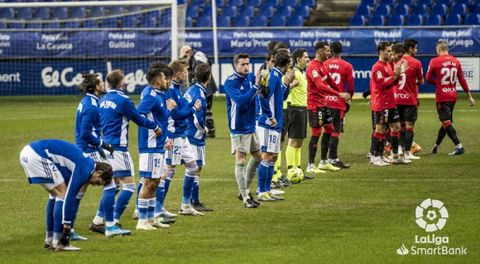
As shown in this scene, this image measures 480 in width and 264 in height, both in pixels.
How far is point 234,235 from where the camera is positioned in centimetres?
1243

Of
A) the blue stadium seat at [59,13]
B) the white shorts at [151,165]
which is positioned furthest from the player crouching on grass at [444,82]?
the blue stadium seat at [59,13]

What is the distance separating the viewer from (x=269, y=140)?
15453 mm

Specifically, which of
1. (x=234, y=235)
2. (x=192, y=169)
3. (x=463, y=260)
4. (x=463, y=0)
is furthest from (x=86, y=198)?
(x=463, y=0)

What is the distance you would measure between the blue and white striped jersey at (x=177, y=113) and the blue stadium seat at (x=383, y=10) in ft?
77.4

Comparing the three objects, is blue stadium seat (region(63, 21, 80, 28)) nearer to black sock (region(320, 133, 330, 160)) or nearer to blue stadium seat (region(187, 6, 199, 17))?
blue stadium seat (region(187, 6, 199, 17))

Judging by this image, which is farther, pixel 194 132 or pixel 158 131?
pixel 194 132

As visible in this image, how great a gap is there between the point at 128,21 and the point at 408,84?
677 inches

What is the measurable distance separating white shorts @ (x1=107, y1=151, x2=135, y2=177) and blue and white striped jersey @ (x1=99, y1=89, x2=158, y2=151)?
0.07 m

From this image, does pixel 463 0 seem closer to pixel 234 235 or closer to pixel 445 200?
pixel 445 200

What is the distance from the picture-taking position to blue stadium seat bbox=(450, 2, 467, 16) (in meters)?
36.0

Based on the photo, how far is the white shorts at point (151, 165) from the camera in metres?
12.9

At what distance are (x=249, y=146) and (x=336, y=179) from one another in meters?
3.00

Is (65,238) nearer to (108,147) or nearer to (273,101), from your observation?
(108,147)

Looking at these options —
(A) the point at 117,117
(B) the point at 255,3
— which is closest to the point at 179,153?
(A) the point at 117,117
